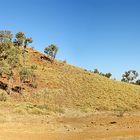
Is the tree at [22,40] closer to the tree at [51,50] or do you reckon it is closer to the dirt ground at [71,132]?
the tree at [51,50]

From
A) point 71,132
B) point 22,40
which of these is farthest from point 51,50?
point 71,132

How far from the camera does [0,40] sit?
6197 cm

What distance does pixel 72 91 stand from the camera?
6612 centimetres

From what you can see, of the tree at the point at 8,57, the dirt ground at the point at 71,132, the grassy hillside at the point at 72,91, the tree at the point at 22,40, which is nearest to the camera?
the dirt ground at the point at 71,132

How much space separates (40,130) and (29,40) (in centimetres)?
5822

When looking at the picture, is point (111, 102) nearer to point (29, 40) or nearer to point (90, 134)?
point (29, 40)

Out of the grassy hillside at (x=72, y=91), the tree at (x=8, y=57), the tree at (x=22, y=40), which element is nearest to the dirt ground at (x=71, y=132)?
the grassy hillside at (x=72, y=91)

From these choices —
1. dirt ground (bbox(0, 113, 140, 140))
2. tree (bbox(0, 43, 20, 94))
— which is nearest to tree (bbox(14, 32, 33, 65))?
tree (bbox(0, 43, 20, 94))

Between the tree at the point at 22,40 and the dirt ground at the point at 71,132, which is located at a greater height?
the tree at the point at 22,40

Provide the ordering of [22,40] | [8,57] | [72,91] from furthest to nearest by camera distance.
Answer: [22,40] < [72,91] < [8,57]

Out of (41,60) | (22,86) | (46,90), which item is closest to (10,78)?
(22,86)

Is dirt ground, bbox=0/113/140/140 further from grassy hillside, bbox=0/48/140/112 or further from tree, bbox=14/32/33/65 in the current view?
tree, bbox=14/32/33/65

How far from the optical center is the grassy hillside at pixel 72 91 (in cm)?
5622

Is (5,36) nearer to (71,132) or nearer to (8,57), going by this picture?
(8,57)
